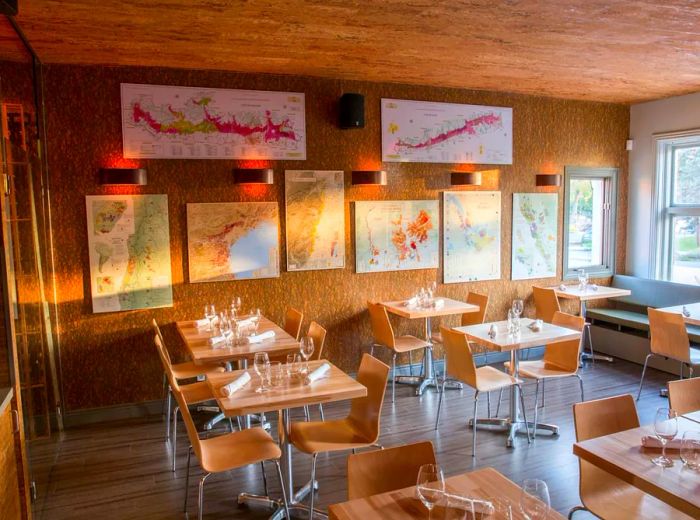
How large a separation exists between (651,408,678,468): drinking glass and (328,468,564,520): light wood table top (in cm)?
66

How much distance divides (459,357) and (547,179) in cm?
327

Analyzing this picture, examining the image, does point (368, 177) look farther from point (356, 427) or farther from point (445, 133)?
point (356, 427)

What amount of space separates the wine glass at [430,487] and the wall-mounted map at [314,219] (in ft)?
12.7

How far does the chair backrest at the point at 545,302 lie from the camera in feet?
21.1

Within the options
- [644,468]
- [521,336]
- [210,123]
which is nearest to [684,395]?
[644,468]

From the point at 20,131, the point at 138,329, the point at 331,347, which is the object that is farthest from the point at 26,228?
the point at 331,347

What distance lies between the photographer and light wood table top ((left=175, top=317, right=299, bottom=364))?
4078 mm

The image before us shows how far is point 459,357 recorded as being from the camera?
4371mm

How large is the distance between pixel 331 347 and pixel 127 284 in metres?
2.09

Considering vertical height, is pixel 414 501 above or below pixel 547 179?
below

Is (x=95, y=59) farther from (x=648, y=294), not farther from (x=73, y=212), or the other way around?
(x=648, y=294)

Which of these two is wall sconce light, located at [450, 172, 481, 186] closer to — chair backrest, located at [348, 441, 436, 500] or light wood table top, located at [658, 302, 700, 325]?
light wood table top, located at [658, 302, 700, 325]

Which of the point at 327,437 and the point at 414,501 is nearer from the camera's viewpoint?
the point at 414,501

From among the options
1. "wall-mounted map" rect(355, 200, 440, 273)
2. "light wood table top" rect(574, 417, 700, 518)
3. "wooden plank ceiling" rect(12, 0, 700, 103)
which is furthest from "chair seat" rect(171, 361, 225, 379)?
"light wood table top" rect(574, 417, 700, 518)
